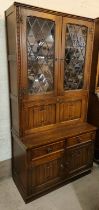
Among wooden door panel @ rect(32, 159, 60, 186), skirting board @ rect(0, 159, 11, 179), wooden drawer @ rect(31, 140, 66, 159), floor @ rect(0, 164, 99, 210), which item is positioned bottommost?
floor @ rect(0, 164, 99, 210)

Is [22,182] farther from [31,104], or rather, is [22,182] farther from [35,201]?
[31,104]

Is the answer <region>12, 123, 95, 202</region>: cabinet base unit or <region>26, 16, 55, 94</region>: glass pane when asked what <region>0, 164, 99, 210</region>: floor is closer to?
<region>12, 123, 95, 202</region>: cabinet base unit

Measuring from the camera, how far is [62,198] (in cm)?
194

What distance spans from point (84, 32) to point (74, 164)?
1.57m

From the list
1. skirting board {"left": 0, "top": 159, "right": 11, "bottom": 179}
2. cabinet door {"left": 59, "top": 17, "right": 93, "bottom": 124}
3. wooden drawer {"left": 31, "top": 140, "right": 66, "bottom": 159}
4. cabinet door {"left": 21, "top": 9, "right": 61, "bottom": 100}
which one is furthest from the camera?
skirting board {"left": 0, "top": 159, "right": 11, "bottom": 179}

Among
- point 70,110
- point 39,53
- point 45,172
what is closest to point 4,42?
point 39,53

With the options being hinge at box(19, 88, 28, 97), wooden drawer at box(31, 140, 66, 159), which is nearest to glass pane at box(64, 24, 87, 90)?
hinge at box(19, 88, 28, 97)

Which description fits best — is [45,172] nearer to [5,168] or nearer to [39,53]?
[5,168]

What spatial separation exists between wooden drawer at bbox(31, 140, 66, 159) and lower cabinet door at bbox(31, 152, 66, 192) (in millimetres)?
58

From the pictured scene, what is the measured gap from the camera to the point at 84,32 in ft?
6.48

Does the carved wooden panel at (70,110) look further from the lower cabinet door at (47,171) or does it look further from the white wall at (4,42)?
the white wall at (4,42)

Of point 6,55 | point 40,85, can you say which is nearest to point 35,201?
point 40,85

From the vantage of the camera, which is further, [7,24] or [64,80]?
[64,80]

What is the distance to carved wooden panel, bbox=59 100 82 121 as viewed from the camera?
82.0 inches
